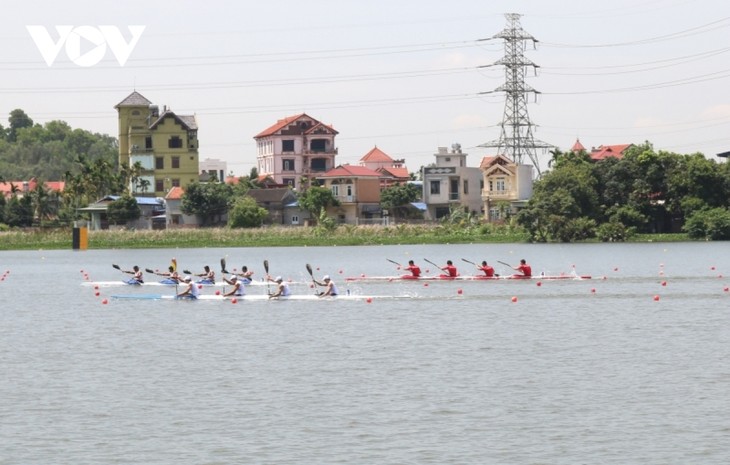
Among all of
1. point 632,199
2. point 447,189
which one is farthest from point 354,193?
point 632,199

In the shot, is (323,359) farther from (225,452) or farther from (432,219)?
(432,219)

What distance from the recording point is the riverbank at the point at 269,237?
9975cm

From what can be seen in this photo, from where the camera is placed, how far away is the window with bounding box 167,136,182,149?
127 meters

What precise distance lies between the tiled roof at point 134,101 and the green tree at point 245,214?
23.9 meters

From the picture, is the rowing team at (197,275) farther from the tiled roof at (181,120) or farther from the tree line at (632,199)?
the tiled roof at (181,120)

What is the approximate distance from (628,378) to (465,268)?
4213 cm

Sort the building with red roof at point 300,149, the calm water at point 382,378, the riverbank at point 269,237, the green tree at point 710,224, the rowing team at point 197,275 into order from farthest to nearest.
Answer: the building with red roof at point 300,149 → the riverbank at point 269,237 → the green tree at point 710,224 → the rowing team at point 197,275 → the calm water at point 382,378

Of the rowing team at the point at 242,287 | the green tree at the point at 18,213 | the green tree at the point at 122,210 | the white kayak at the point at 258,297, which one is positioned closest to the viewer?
the rowing team at the point at 242,287

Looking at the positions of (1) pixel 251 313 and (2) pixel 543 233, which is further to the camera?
(2) pixel 543 233

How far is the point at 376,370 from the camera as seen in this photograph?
29.5 meters

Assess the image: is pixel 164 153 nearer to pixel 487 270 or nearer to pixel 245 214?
pixel 245 214

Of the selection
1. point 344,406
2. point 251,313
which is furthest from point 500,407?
point 251,313

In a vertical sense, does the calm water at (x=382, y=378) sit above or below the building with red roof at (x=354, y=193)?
below

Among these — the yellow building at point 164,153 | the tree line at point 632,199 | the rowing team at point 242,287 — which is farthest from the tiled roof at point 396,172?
the rowing team at point 242,287
